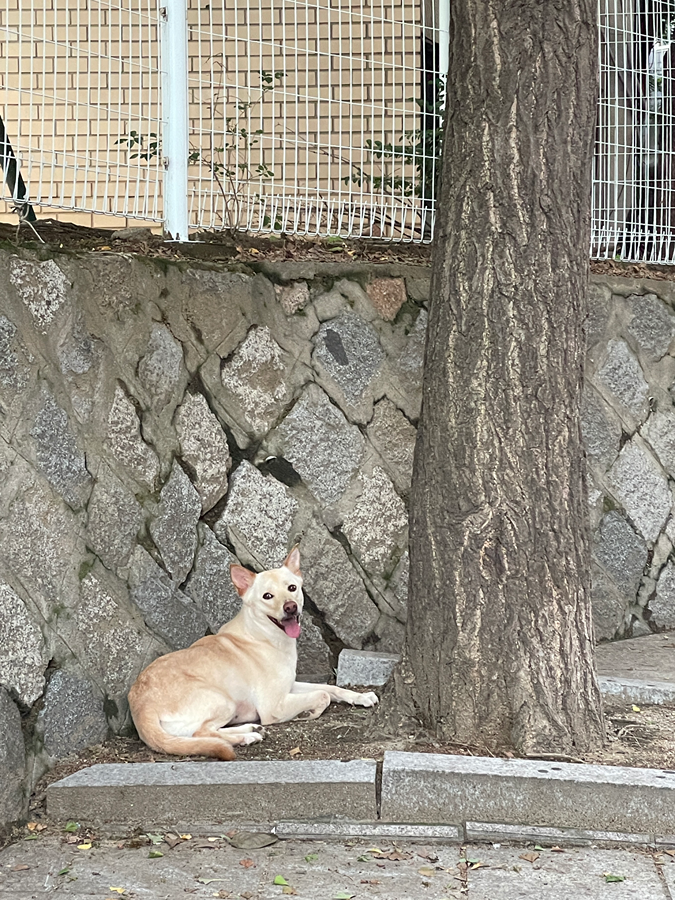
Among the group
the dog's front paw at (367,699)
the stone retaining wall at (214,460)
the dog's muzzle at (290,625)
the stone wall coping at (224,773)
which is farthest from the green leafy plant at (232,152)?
the stone wall coping at (224,773)

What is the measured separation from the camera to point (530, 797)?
13.4 feet

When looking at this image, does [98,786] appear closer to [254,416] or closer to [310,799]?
[310,799]

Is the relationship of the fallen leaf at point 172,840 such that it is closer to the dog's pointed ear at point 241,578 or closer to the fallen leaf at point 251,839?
the fallen leaf at point 251,839

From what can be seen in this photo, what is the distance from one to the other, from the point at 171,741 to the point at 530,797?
160 cm

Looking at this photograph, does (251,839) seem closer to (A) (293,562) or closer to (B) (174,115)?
(A) (293,562)

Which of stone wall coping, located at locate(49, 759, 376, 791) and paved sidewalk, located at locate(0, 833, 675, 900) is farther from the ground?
stone wall coping, located at locate(49, 759, 376, 791)

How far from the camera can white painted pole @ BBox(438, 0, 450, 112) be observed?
6555mm

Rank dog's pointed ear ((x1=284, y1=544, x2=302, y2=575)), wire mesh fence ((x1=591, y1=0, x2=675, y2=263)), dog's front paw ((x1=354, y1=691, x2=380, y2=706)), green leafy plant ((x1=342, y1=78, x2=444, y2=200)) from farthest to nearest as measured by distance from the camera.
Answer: wire mesh fence ((x1=591, y1=0, x2=675, y2=263)), green leafy plant ((x1=342, y1=78, x2=444, y2=200)), dog's pointed ear ((x1=284, y1=544, x2=302, y2=575)), dog's front paw ((x1=354, y1=691, x2=380, y2=706))

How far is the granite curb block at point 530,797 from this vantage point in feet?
13.3

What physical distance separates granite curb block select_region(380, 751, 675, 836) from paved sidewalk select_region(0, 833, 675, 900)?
13 cm

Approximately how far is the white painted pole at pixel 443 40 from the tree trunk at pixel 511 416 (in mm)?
1840

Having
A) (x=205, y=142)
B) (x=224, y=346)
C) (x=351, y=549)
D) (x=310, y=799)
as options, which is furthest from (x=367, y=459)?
(x=310, y=799)

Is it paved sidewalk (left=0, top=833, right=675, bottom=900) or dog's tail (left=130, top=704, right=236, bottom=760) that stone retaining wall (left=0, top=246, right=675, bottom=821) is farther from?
paved sidewalk (left=0, top=833, right=675, bottom=900)

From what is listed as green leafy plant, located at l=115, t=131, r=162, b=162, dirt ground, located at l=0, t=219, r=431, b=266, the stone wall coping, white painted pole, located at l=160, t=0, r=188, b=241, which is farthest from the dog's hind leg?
green leafy plant, located at l=115, t=131, r=162, b=162
